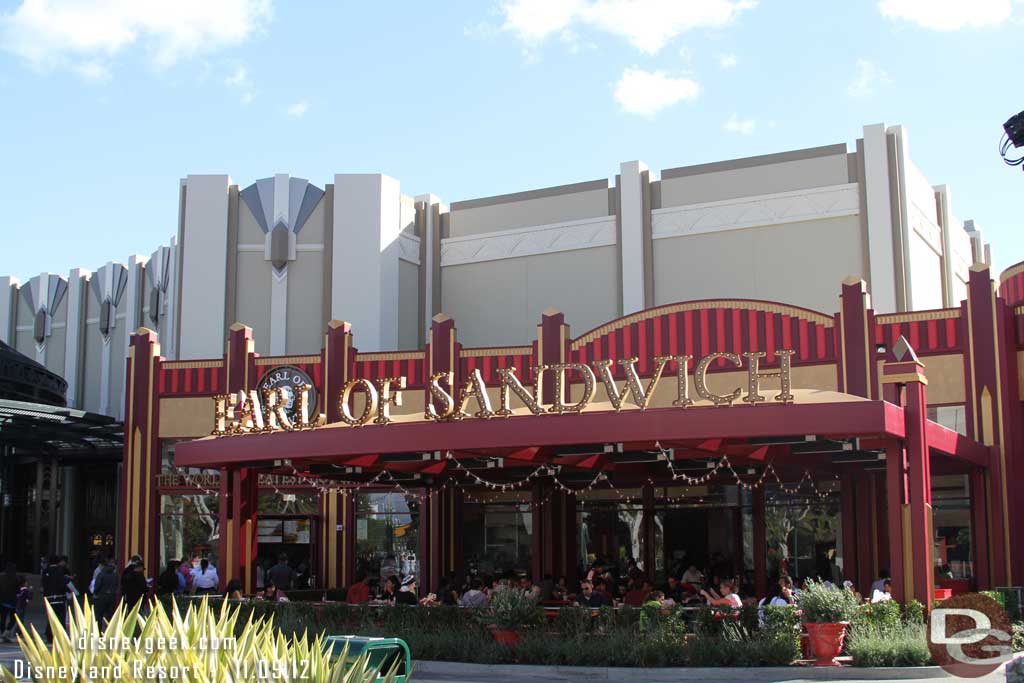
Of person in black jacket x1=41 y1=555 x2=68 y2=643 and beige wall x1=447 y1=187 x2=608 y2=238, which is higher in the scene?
beige wall x1=447 y1=187 x2=608 y2=238

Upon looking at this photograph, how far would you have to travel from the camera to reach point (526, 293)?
3916 cm

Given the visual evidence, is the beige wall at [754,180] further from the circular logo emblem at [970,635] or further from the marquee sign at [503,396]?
the circular logo emblem at [970,635]

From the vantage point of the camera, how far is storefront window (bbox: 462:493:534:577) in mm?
30484

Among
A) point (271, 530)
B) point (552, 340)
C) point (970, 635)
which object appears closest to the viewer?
point (970, 635)

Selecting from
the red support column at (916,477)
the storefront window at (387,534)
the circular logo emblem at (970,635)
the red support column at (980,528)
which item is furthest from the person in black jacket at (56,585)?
the red support column at (980,528)

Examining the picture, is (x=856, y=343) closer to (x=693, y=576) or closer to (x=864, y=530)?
(x=864, y=530)

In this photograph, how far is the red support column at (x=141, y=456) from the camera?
31.8m

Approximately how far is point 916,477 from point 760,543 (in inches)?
378

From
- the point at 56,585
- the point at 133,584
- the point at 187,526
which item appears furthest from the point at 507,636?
the point at 187,526

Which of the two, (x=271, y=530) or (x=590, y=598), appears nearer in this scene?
(x=590, y=598)

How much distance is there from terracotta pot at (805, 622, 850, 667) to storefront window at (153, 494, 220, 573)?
19.4m

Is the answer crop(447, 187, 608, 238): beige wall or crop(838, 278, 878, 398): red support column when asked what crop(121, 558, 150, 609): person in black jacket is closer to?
crop(838, 278, 878, 398): red support column

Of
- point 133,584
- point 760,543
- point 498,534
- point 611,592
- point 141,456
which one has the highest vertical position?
point 141,456

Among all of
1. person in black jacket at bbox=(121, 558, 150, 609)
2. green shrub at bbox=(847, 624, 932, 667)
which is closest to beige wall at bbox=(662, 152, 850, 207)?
green shrub at bbox=(847, 624, 932, 667)
